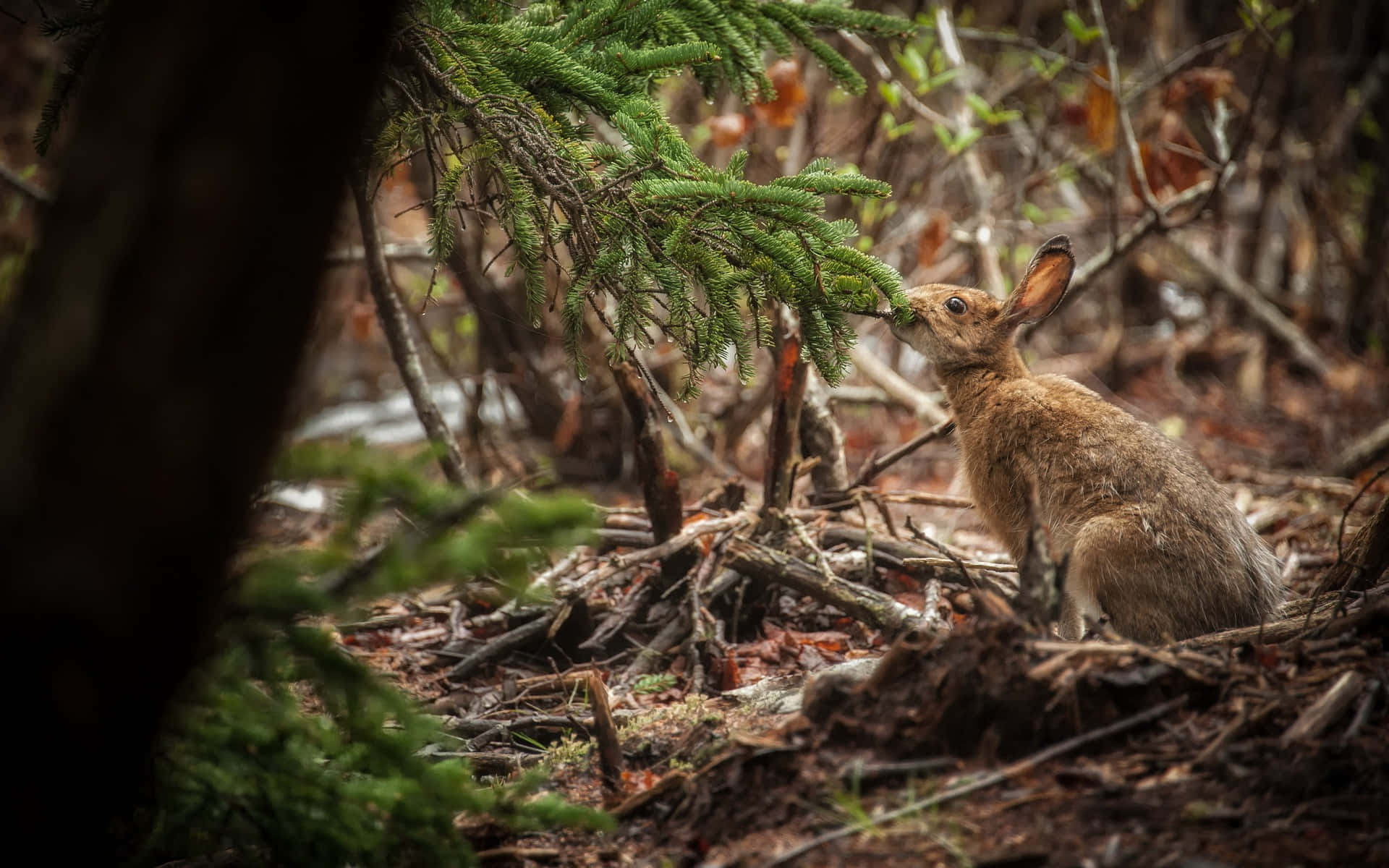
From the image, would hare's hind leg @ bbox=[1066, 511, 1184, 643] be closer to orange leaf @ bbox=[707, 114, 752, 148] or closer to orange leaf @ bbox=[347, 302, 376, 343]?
orange leaf @ bbox=[707, 114, 752, 148]

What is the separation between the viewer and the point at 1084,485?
3.97 m

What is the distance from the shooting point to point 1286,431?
8969 millimetres

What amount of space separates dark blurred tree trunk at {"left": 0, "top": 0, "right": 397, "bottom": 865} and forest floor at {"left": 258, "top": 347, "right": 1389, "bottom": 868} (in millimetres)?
1145

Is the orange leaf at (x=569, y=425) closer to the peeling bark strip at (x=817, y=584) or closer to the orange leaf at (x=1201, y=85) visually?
the peeling bark strip at (x=817, y=584)

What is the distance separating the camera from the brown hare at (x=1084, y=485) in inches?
144

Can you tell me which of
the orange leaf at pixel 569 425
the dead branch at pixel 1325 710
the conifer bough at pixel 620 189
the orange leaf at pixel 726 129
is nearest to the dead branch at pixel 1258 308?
the orange leaf at pixel 726 129

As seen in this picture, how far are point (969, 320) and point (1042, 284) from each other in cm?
35

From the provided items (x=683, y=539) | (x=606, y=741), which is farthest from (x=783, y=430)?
(x=606, y=741)

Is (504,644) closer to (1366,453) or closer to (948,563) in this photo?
(948,563)

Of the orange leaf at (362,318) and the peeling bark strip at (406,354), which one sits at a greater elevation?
the orange leaf at (362,318)

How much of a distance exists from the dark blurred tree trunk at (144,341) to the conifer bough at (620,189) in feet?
5.26

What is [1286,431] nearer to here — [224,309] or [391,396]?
[391,396]

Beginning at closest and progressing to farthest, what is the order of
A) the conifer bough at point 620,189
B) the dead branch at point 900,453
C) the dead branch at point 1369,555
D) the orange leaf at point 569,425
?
the conifer bough at point 620,189, the dead branch at point 1369,555, the dead branch at point 900,453, the orange leaf at point 569,425

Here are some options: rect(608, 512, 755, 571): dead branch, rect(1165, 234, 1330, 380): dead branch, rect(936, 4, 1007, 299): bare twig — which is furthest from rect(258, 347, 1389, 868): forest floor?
rect(1165, 234, 1330, 380): dead branch
